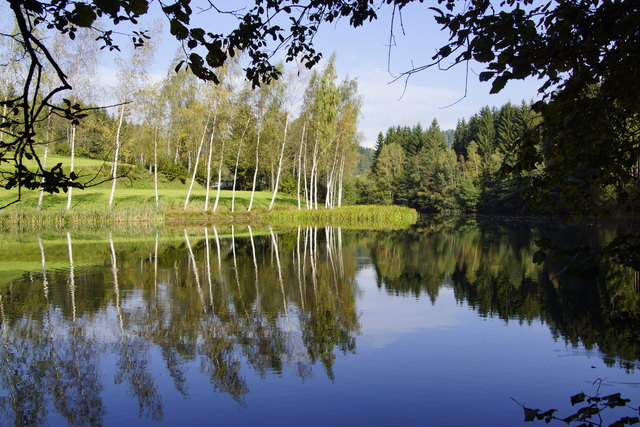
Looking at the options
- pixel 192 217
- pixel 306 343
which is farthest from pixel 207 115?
pixel 306 343

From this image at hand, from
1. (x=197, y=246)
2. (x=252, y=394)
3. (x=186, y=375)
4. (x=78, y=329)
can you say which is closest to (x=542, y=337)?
(x=252, y=394)

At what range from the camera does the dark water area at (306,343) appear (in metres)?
6.45

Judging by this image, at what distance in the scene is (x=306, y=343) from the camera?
886cm

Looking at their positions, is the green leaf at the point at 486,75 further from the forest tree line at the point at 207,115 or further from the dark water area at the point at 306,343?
the forest tree line at the point at 207,115

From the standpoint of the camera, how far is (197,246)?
23.3 metres

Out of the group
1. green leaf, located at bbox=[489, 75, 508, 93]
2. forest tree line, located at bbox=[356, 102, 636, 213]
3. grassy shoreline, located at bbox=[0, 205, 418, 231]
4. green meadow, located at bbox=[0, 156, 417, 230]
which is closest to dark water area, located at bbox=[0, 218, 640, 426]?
green leaf, located at bbox=[489, 75, 508, 93]

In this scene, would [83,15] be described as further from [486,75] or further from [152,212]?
[152,212]

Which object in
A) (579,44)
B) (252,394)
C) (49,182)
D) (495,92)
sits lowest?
(252,394)

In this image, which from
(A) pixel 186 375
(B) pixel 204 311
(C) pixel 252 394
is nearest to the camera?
(C) pixel 252 394

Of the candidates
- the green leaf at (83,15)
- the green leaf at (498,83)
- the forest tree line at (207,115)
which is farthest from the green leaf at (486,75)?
the forest tree line at (207,115)

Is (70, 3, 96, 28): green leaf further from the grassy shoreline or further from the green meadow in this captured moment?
the grassy shoreline

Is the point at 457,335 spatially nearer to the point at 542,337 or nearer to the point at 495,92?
the point at 542,337

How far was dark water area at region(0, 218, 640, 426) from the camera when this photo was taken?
21.2ft

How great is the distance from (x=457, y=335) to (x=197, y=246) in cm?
1571
